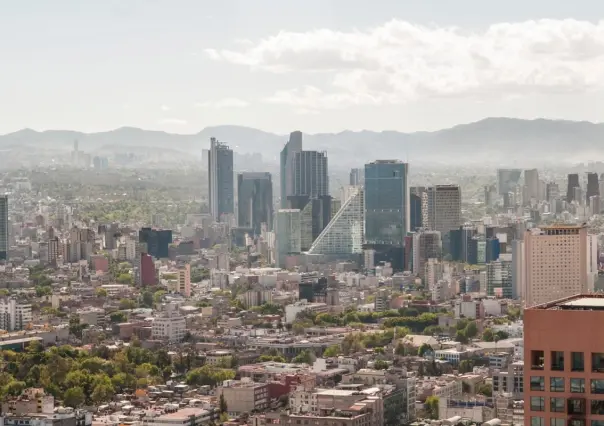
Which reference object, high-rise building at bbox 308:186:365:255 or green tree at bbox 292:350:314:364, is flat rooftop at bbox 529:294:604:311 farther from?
high-rise building at bbox 308:186:365:255

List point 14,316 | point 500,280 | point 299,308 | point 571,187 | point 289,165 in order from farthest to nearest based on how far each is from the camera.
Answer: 1. point 289,165
2. point 571,187
3. point 500,280
4. point 299,308
5. point 14,316

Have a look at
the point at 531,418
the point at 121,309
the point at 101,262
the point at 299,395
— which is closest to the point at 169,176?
the point at 101,262

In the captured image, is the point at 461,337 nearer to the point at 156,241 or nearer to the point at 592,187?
the point at 156,241

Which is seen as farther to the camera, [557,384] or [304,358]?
[304,358]

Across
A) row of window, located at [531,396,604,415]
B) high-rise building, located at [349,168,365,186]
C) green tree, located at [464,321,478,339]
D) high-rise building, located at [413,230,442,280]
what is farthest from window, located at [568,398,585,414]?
high-rise building, located at [349,168,365,186]

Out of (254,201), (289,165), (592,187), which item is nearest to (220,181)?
(289,165)

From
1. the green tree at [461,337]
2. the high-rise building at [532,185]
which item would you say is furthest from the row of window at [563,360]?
the high-rise building at [532,185]

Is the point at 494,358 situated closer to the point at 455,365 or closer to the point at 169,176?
the point at 455,365
